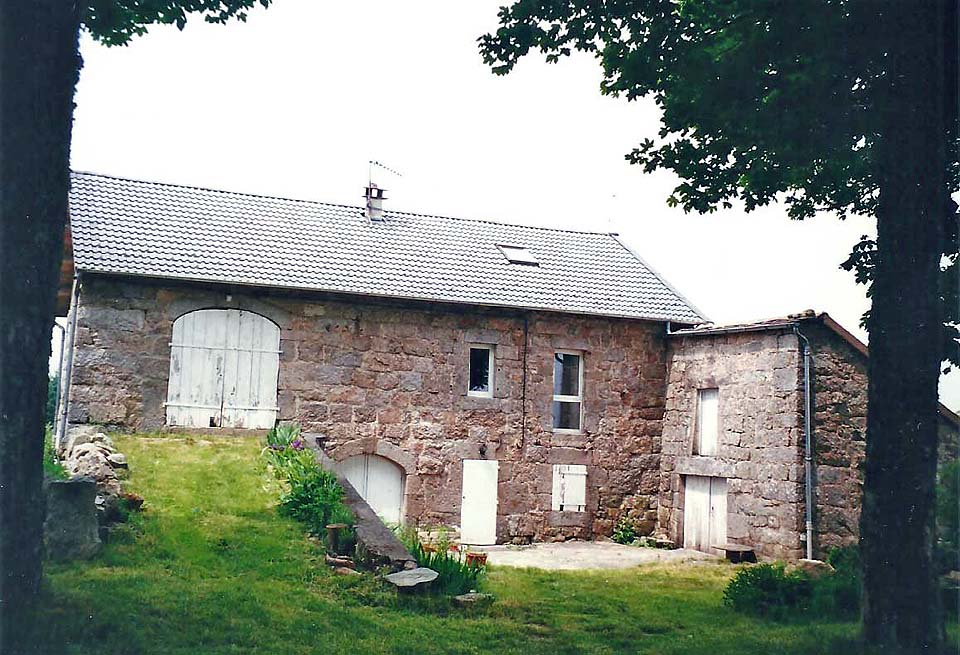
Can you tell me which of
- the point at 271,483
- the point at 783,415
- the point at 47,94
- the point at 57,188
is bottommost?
the point at 271,483

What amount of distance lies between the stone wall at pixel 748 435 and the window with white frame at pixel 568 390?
1.79 metres

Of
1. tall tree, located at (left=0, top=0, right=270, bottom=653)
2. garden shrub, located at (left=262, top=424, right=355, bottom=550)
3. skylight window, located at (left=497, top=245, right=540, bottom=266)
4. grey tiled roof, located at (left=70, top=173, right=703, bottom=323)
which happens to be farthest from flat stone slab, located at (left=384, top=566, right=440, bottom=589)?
skylight window, located at (left=497, top=245, right=540, bottom=266)

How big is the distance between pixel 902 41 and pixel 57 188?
25.1 feet

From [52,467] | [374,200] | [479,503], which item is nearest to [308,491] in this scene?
[52,467]

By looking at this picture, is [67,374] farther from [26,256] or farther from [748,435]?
[748,435]

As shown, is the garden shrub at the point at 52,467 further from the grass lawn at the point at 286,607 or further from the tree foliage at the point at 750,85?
the tree foliage at the point at 750,85

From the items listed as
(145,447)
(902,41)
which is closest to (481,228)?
(145,447)

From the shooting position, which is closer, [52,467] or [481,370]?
[52,467]

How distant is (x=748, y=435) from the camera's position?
16.0 metres

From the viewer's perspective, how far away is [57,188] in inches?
307

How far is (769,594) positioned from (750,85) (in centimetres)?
564

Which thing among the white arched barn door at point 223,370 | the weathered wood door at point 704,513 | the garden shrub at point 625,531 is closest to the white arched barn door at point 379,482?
the white arched barn door at point 223,370

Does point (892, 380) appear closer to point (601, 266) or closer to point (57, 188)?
point (57, 188)

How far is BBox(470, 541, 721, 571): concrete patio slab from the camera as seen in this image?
1473cm
